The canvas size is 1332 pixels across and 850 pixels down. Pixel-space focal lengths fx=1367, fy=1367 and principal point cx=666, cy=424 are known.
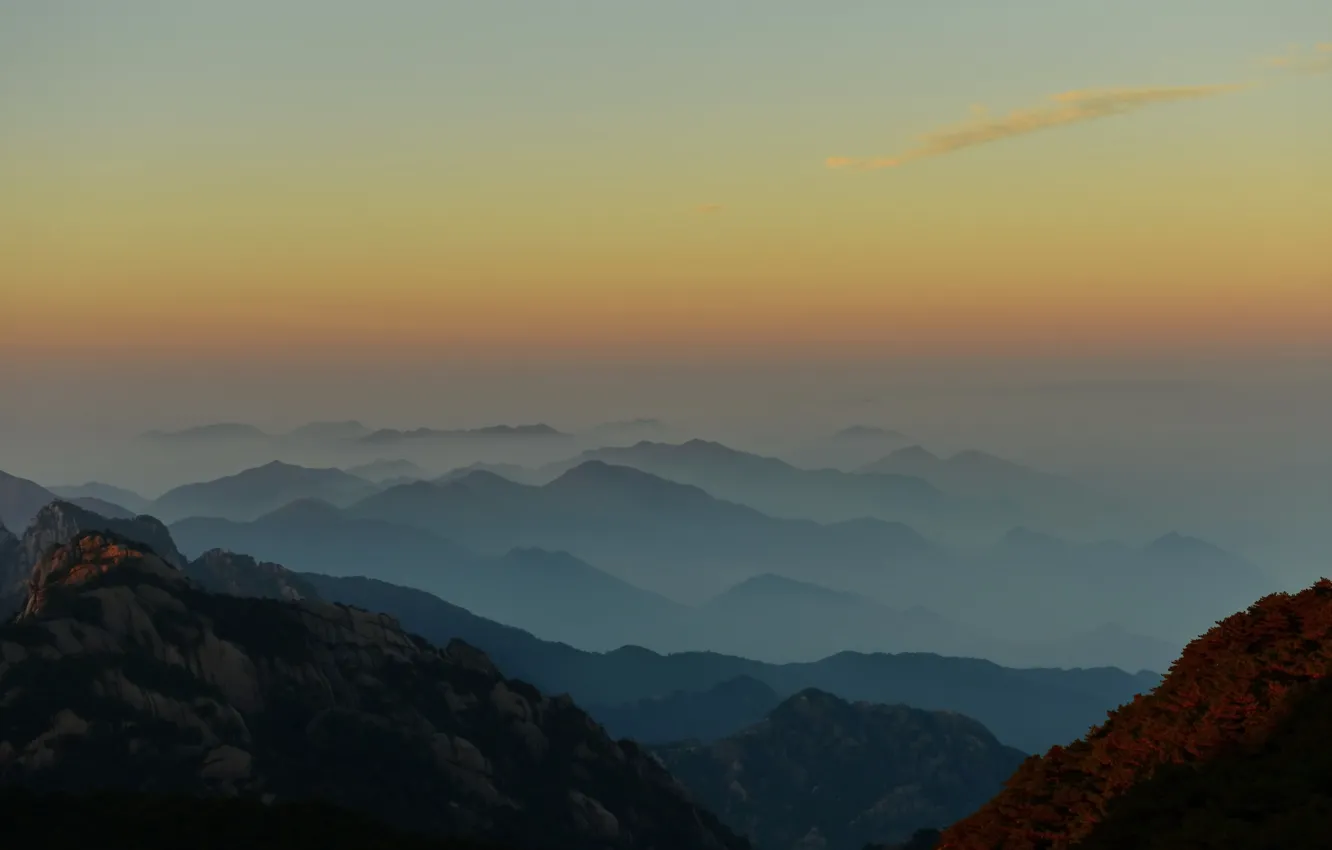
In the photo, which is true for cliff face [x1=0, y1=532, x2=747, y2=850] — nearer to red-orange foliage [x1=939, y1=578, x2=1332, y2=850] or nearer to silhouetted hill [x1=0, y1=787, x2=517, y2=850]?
silhouetted hill [x1=0, y1=787, x2=517, y2=850]

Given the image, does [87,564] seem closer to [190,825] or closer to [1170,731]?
[190,825]

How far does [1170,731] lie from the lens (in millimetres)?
28828

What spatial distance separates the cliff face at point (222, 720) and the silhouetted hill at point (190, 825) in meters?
32.8

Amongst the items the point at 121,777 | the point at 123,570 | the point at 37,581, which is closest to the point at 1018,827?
the point at 121,777

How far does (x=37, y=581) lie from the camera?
198m

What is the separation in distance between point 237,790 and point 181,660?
30.2m

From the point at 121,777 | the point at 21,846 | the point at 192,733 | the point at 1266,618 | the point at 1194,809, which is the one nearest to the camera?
the point at 1194,809

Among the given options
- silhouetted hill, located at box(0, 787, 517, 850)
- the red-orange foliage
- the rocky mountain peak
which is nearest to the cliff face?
the rocky mountain peak

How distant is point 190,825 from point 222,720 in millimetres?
64534

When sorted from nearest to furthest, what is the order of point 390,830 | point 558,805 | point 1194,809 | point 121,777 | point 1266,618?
point 1194,809
point 1266,618
point 390,830
point 121,777
point 558,805

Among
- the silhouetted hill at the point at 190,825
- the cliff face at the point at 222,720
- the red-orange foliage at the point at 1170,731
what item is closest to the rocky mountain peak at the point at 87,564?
the cliff face at the point at 222,720

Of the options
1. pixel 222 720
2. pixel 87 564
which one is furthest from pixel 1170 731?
pixel 87 564

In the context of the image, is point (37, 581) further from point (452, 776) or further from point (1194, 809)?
point (1194, 809)

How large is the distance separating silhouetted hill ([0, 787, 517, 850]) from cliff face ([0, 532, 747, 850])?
32.8 metres
